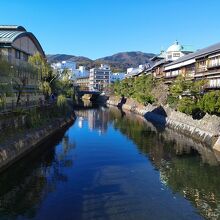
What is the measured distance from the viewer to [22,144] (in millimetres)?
24969

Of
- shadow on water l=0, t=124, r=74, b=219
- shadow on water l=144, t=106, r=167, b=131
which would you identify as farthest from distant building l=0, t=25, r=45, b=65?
shadow on water l=144, t=106, r=167, b=131

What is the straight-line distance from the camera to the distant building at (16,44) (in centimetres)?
3716

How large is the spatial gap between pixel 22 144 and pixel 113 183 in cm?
853

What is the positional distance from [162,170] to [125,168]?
243 centimetres

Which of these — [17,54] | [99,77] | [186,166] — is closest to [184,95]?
[17,54]

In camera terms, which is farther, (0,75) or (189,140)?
(189,140)

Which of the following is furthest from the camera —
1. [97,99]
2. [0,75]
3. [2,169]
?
[97,99]

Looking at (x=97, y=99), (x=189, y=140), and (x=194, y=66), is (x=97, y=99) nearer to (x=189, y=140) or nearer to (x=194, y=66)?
(x=194, y=66)

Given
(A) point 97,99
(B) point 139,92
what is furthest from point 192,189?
(A) point 97,99

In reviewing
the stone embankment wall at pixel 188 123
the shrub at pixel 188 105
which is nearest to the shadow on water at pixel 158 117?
the stone embankment wall at pixel 188 123

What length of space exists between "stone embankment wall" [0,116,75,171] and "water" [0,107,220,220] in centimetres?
55

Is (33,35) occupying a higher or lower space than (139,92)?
higher

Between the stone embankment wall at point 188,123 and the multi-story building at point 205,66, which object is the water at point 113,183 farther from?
the multi-story building at point 205,66

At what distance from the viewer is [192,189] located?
736 inches
